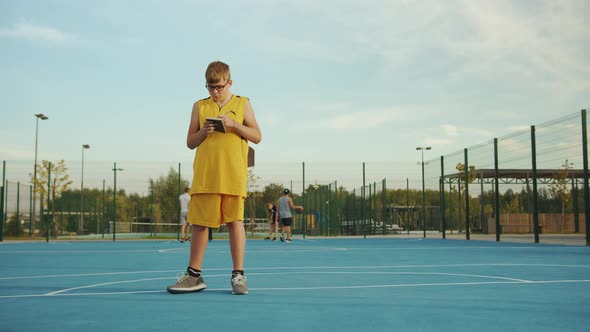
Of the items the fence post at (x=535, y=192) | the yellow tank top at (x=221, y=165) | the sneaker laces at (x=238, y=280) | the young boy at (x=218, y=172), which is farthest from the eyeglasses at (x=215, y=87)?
the fence post at (x=535, y=192)

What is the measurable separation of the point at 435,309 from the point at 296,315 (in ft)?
2.75

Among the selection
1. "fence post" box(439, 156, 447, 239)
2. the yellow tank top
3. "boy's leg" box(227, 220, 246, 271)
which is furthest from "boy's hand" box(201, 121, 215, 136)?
"fence post" box(439, 156, 447, 239)

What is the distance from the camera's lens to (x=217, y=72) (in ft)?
13.3

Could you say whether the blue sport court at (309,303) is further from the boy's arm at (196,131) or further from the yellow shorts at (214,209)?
the boy's arm at (196,131)

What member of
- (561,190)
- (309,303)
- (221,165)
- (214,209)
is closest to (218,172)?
(221,165)

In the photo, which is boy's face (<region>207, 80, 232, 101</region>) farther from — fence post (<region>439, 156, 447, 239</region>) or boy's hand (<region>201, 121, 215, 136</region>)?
fence post (<region>439, 156, 447, 239</region>)

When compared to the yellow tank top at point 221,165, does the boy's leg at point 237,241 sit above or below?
below

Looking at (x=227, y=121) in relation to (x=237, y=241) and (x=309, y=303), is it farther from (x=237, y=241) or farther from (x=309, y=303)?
(x=309, y=303)

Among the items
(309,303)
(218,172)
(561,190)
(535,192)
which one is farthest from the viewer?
(561,190)

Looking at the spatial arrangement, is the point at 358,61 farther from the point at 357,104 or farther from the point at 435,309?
the point at 435,309

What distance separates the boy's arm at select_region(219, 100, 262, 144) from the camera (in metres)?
3.86

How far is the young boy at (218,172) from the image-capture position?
3900 millimetres

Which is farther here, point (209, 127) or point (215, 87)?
point (215, 87)

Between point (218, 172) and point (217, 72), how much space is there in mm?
743
